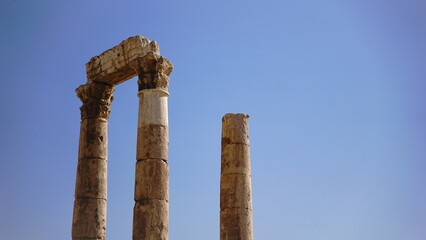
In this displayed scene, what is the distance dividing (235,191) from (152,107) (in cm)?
630

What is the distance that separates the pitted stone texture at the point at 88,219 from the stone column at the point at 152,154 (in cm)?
317

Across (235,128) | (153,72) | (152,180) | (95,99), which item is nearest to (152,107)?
(153,72)

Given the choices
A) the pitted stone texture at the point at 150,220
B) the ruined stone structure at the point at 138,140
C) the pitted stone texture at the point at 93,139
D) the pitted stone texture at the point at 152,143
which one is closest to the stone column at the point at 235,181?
the ruined stone structure at the point at 138,140

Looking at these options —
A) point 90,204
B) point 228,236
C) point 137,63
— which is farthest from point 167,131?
point 228,236

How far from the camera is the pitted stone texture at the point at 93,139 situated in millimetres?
23203

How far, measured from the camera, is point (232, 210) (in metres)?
24.8

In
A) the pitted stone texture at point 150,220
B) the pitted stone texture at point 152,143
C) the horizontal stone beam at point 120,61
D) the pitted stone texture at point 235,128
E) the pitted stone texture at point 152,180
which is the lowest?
the pitted stone texture at point 150,220

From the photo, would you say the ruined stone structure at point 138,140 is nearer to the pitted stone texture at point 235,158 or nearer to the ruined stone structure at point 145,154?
the ruined stone structure at point 145,154

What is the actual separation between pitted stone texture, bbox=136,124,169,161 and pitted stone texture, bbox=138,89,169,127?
21 centimetres

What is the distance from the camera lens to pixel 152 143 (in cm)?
2027

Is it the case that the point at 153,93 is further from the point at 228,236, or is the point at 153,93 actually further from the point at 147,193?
the point at 228,236

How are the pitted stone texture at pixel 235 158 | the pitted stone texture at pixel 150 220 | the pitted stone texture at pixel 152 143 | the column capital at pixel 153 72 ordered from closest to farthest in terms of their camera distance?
the pitted stone texture at pixel 150 220 → the pitted stone texture at pixel 152 143 → the column capital at pixel 153 72 → the pitted stone texture at pixel 235 158

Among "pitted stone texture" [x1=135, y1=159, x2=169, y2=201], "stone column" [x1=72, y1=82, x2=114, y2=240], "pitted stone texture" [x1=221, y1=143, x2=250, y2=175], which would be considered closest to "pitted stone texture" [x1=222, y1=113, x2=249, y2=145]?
"pitted stone texture" [x1=221, y1=143, x2=250, y2=175]

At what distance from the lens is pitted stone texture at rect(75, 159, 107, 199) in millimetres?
22703
